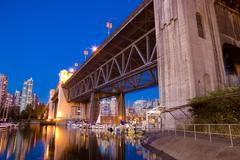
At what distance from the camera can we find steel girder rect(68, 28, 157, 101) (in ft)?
84.8

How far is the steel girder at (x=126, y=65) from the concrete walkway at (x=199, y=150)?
47.0 feet

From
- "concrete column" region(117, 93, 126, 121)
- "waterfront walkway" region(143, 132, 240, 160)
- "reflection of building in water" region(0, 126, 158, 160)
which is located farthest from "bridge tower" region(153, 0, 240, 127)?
"concrete column" region(117, 93, 126, 121)

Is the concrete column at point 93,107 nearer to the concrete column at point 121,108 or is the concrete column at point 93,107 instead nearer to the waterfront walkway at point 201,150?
the concrete column at point 121,108

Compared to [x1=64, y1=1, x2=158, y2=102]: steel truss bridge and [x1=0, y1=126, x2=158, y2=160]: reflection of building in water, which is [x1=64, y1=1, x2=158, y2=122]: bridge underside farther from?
[x1=0, y1=126, x2=158, y2=160]: reflection of building in water

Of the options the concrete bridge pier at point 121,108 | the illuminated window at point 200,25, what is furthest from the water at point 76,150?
the concrete bridge pier at point 121,108

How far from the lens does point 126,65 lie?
2975cm

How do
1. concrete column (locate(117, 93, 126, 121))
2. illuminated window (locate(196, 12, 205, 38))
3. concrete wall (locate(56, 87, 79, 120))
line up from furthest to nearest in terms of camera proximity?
concrete wall (locate(56, 87, 79, 120))
concrete column (locate(117, 93, 126, 121))
illuminated window (locate(196, 12, 205, 38))

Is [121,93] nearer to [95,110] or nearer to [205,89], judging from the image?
[95,110]

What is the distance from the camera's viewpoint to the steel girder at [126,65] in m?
25.8

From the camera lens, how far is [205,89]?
56.5 feet

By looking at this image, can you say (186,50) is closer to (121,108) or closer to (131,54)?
(131,54)

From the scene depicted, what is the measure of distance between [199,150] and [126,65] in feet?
71.7

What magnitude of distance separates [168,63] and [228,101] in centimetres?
857

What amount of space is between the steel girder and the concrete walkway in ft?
47.0
